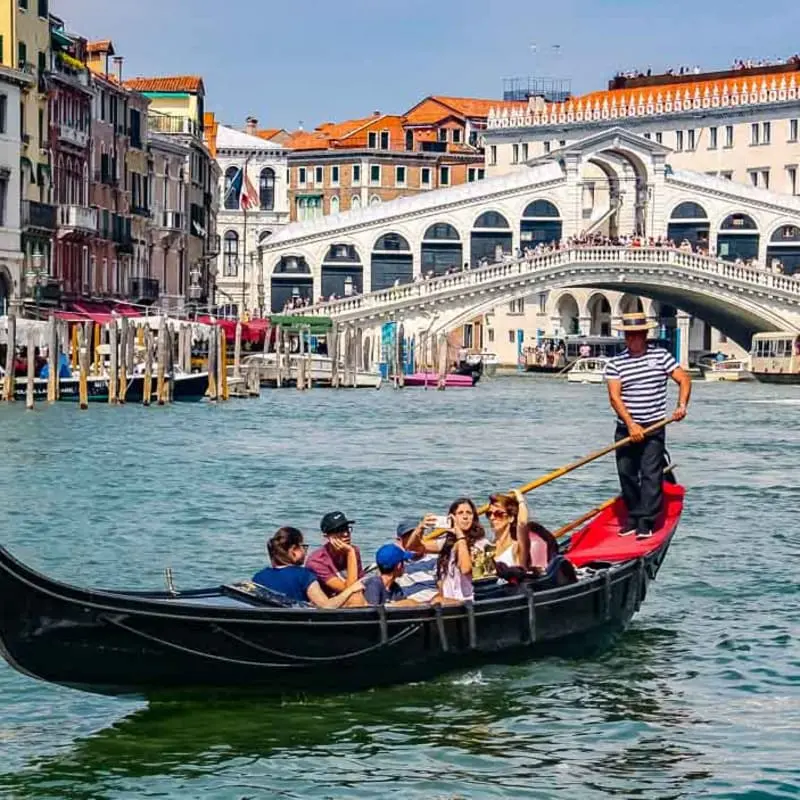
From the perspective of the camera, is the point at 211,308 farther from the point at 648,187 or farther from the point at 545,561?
the point at 545,561

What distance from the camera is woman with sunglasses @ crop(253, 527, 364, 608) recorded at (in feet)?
27.6

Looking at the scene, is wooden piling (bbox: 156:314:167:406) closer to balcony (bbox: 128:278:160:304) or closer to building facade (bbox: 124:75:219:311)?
balcony (bbox: 128:278:160:304)

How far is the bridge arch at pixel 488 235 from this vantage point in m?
53.2

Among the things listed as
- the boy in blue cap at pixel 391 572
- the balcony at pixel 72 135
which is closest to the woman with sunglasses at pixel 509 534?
the boy in blue cap at pixel 391 572

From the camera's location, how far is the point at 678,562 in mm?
12938

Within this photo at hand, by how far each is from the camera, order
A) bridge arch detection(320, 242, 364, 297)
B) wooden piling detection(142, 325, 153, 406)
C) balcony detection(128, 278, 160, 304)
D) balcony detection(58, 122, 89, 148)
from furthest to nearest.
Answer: bridge arch detection(320, 242, 364, 297)
balcony detection(128, 278, 160, 304)
balcony detection(58, 122, 89, 148)
wooden piling detection(142, 325, 153, 406)

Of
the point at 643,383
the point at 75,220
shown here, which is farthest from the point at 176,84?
the point at 643,383

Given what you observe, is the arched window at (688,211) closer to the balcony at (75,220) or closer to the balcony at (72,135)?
the balcony at (72,135)

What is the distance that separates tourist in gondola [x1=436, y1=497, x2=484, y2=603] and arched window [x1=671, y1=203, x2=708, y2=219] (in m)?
45.0

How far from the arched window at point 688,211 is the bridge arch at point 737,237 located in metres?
0.58

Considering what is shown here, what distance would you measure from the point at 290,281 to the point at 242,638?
45.5m

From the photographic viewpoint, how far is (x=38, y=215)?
3419 centimetres

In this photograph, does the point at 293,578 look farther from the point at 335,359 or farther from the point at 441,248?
the point at 441,248

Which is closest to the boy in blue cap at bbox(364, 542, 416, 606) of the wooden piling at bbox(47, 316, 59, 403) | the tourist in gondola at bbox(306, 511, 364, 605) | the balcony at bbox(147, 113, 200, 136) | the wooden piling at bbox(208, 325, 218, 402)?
the tourist in gondola at bbox(306, 511, 364, 605)
